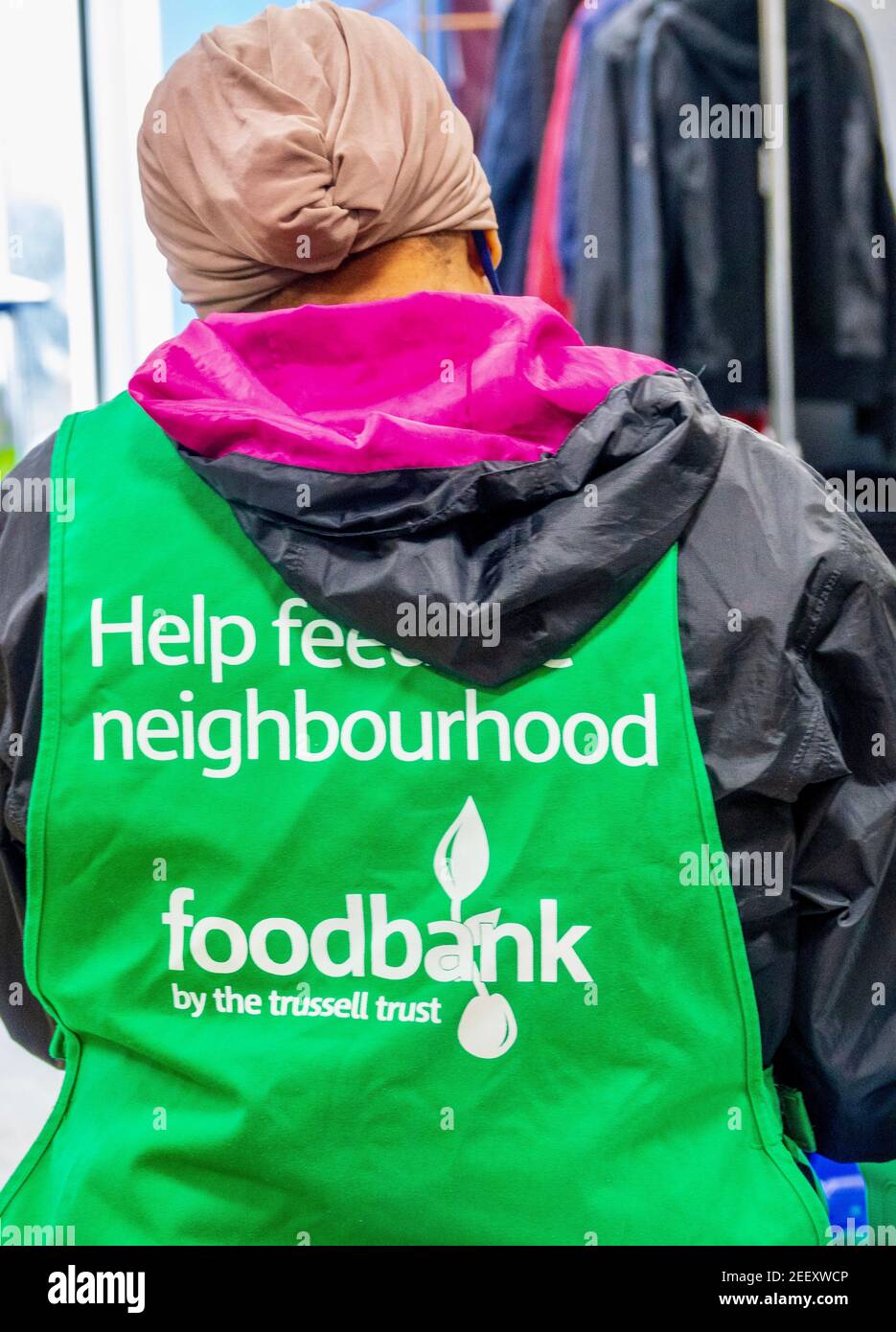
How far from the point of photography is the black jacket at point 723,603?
884mm

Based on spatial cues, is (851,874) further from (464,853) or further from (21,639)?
(21,639)

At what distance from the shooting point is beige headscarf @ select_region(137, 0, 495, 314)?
0.94 meters

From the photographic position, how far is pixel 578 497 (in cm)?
89

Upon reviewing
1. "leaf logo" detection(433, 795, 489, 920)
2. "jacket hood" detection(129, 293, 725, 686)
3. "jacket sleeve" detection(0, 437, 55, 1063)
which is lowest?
"leaf logo" detection(433, 795, 489, 920)

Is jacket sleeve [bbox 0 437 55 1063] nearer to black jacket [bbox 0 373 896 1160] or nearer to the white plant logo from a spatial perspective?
black jacket [bbox 0 373 896 1160]

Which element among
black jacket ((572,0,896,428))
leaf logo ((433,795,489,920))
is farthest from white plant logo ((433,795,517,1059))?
black jacket ((572,0,896,428))

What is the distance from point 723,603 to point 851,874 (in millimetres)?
211

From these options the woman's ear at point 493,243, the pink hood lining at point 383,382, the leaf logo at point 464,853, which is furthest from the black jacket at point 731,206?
the leaf logo at point 464,853

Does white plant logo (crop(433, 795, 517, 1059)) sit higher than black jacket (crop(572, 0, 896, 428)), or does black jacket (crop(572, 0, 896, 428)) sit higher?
black jacket (crop(572, 0, 896, 428))

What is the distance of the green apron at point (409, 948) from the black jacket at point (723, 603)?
0.10 ft

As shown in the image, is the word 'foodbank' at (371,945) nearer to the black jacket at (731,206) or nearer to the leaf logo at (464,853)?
the leaf logo at (464,853)

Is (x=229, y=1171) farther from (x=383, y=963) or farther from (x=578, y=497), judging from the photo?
(x=578, y=497)
